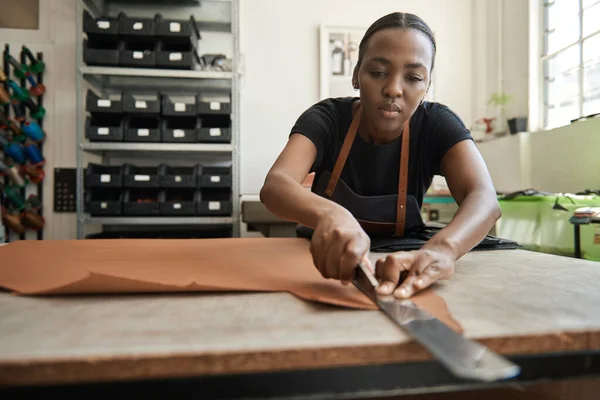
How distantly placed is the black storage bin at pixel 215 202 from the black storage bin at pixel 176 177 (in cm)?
12

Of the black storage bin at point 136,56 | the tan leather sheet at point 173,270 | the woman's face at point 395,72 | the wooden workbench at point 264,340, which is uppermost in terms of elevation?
the black storage bin at point 136,56

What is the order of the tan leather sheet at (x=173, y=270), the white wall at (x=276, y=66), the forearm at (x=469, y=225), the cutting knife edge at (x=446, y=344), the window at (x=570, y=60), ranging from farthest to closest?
1. the white wall at (x=276, y=66)
2. the window at (x=570, y=60)
3. the forearm at (x=469, y=225)
4. the tan leather sheet at (x=173, y=270)
5. the cutting knife edge at (x=446, y=344)

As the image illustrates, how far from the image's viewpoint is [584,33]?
265 centimetres

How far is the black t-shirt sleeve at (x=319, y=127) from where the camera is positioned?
0.96 m

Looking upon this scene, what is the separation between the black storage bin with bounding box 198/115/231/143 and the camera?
249 centimetres

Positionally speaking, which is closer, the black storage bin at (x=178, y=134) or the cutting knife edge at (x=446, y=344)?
the cutting knife edge at (x=446, y=344)

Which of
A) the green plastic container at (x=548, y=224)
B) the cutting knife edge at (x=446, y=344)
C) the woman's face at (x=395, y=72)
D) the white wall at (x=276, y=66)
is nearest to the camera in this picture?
the cutting knife edge at (x=446, y=344)

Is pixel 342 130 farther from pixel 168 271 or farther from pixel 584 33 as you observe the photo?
pixel 584 33

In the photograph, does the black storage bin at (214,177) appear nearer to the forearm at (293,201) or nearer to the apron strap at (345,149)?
the apron strap at (345,149)

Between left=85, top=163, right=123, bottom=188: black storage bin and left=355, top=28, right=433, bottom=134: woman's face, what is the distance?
1.93 m

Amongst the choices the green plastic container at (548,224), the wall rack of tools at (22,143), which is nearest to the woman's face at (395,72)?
the green plastic container at (548,224)

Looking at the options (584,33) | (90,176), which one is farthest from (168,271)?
(584,33)

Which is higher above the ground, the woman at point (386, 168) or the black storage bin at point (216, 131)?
the black storage bin at point (216, 131)

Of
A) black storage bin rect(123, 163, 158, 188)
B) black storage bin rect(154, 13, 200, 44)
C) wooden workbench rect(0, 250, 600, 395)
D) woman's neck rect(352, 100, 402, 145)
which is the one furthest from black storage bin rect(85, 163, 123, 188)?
wooden workbench rect(0, 250, 600, 395)
